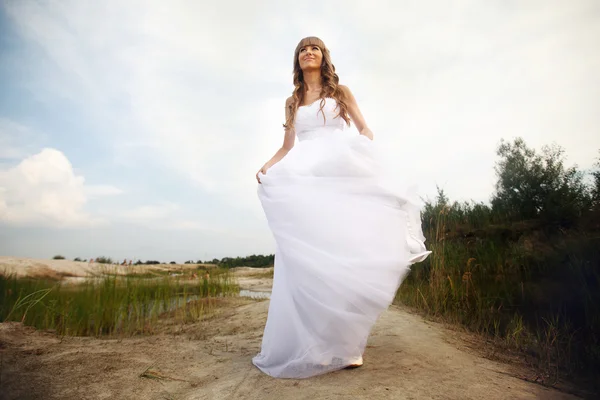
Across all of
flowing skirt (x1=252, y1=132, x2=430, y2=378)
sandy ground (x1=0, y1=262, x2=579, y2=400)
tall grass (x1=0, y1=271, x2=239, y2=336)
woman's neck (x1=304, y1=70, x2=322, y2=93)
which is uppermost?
woman's neck (x1=304, y1=70, x2=322, y2=93)

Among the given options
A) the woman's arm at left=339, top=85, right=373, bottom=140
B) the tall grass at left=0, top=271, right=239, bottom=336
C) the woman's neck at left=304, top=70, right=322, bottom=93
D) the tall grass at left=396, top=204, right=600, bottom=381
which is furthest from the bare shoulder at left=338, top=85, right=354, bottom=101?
the tall grass at left=0, top=271, right=239, bottom=336

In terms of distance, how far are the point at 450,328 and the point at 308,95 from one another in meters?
3.23

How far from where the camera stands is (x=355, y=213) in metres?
2.29

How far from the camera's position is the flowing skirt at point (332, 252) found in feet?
7.00

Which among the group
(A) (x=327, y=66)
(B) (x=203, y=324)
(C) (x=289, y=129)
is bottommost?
(B) (x=203, y=324)

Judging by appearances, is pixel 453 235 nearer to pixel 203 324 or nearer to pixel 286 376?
pixel 203 324

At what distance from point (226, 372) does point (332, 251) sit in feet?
4.54

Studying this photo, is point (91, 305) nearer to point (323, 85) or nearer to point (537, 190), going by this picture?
point (323, 85)

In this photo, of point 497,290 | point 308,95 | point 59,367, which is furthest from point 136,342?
point 497,290

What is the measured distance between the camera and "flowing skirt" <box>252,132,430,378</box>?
2135 mm

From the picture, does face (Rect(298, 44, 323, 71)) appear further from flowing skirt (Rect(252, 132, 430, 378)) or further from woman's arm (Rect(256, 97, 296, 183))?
flowing skirt (Rect(252, 132, 430, 378))

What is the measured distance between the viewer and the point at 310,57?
301cm

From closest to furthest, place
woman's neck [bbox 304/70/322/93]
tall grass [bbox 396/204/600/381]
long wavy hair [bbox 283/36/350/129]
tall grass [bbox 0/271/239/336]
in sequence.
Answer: long wavy hair [bbox 283/36/350/129], woman's neck [bbox 304/70/322/93], tall grass [bbox 396/204/600/381], tall grass [bbox 0/271/239/336]

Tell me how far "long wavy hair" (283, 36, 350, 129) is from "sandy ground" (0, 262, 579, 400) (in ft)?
6.46
